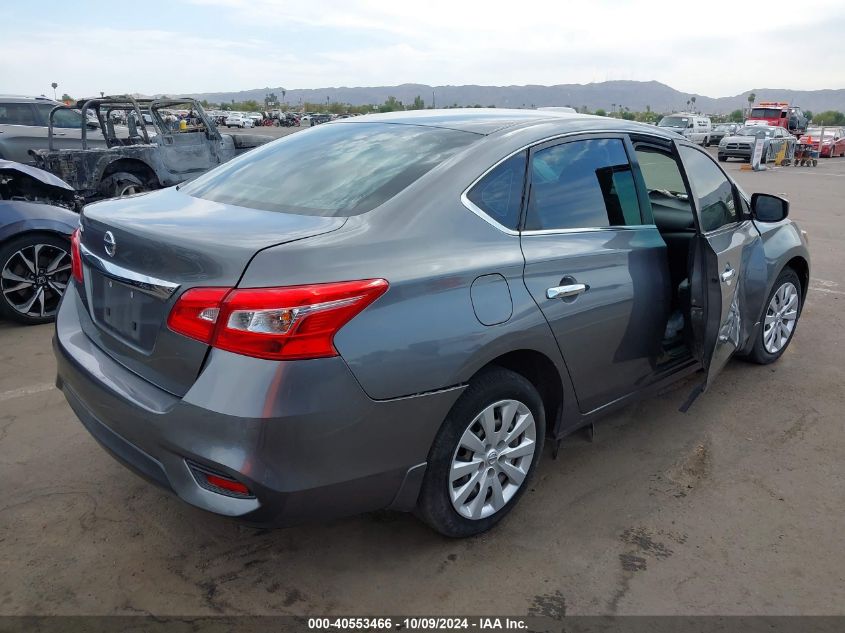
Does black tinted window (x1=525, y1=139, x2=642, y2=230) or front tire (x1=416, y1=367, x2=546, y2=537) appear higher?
black tinted window (x1=525, y1=139, x2=642, y2=230)

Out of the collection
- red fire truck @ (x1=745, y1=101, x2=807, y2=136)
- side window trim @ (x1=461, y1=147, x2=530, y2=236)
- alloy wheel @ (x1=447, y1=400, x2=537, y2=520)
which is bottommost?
alloy wheel @ (x1=447, y1=400, x2=537, y2=520)

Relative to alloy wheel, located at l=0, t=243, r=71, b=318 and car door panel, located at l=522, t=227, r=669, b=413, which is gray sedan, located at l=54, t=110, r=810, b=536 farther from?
alloy wheel, located at l=0, t=243, r=71, b=318

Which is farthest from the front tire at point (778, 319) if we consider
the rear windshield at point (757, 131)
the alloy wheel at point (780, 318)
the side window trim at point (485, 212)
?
the rear windshield at point (757, 131)

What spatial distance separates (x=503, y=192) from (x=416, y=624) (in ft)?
5.43

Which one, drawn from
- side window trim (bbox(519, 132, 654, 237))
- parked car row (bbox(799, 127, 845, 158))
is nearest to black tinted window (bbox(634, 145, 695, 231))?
side window trim (bbox(519, 132, 654, 237))

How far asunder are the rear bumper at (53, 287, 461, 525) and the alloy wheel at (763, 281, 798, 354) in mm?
3157

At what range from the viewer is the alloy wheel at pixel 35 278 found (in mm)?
5258

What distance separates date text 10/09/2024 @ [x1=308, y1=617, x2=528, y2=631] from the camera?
92.5 inches

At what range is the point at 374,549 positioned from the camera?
9.05 ft

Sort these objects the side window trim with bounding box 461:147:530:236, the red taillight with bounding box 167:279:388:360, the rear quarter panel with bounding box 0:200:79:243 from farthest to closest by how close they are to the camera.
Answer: the rear quarter panel with bounding box 0:200:79:243 → the side window trim with bounding box 461:147:530:236 → the red taillight with bounding box 167:279:388:360

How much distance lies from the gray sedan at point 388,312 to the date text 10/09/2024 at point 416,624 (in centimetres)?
38

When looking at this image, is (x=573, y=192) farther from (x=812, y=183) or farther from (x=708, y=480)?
(x=812, y=183)

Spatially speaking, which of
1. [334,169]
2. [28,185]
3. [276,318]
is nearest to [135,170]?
[28,185]

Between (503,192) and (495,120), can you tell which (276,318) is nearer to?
(503,192)
